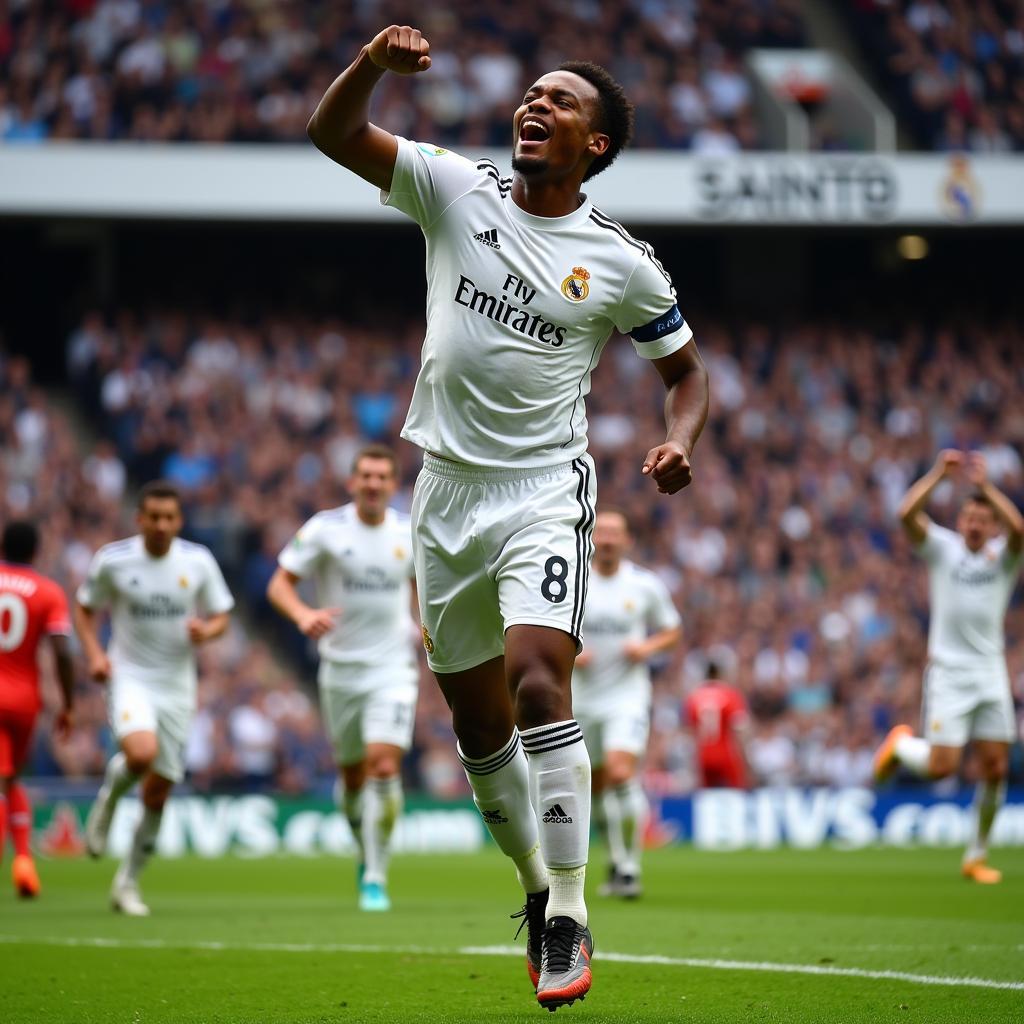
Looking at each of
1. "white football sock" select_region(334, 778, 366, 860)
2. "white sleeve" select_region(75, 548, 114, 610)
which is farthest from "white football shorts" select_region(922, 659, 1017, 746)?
"white sleeve" select_region(75, 548, 114, 610)

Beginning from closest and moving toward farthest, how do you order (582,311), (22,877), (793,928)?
(582,311)
(793,928)
(22,877)

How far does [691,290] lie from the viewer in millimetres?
31141

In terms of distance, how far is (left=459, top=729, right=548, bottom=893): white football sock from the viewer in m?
6.29

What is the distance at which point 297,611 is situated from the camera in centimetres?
1101

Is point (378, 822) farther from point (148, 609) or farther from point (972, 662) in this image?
point (972, 662)

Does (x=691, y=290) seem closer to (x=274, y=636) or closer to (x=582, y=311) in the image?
(x=274, y=636)

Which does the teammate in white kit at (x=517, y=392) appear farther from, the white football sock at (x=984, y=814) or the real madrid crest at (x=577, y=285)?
the white football sock at (x=984, y=814)

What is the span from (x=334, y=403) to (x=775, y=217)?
755 centimetres

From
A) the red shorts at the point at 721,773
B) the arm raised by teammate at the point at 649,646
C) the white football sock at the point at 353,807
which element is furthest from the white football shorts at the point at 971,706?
the red shorts at the point at 721,773

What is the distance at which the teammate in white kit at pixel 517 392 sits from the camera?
5797 millimetres

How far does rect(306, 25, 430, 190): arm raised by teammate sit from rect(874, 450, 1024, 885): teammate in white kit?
8274mm

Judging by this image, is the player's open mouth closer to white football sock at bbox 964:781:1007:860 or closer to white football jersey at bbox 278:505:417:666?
white football jersey at bbox 278:505:417:666

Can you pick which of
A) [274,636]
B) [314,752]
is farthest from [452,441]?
[274,636]

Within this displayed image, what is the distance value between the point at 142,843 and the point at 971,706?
6.25 metres
